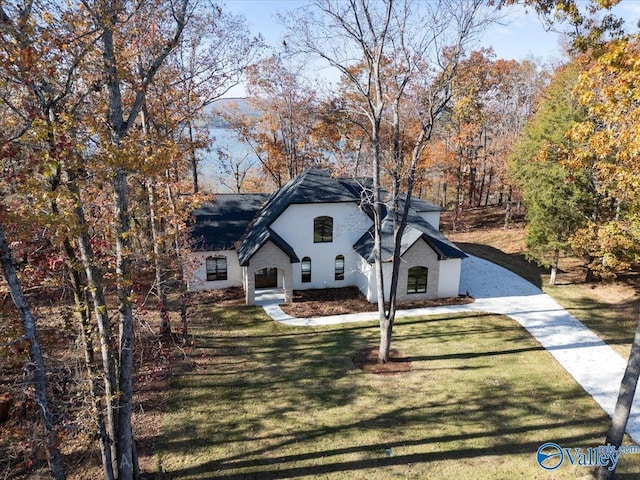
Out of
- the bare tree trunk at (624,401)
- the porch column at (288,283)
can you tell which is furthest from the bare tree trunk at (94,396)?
the porch column at (288,283)

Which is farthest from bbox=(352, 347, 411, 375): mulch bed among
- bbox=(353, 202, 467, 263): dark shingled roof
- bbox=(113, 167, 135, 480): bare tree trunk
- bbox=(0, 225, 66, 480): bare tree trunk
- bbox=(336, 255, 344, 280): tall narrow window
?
bbox=(0, 225, 66, 480): bare tree trunk

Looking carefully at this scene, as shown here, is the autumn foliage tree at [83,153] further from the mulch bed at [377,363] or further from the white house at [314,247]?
the white house at [314,247]

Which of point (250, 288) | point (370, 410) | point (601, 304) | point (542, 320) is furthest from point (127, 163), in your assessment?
point (601, 304)

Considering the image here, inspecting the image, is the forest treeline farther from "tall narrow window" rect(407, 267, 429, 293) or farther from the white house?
"tall narrow window" rect(407, 267, 429, 293)

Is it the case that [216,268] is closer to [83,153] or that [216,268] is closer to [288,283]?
[288,283]

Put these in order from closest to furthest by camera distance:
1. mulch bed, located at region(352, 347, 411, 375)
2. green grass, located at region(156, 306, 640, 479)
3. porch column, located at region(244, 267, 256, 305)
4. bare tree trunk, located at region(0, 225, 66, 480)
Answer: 1. bare tree trunk, located at region(0, 225, 66, 480)
2. green grass, located at region(156, 306, 640, 479)
3. mulch bed, located at region(352, 347, 411, 375)
4. porch column, located at region(244, 267, 256, 305)

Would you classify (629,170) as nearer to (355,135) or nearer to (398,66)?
(398,66)

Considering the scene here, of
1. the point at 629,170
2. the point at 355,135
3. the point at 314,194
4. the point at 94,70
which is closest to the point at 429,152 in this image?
the point at 355,135
